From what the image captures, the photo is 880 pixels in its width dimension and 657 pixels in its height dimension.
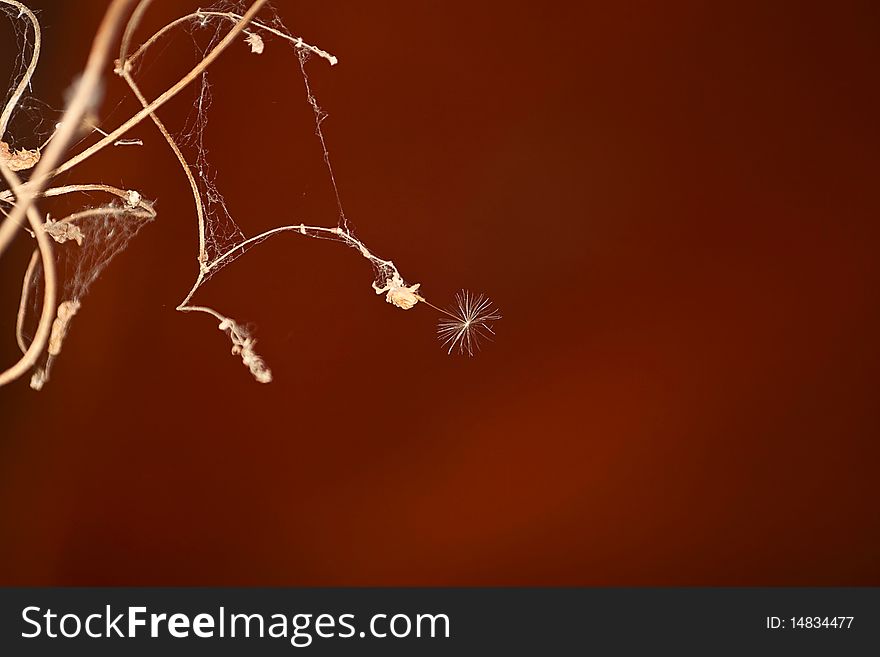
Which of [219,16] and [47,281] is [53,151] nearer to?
[47,281]

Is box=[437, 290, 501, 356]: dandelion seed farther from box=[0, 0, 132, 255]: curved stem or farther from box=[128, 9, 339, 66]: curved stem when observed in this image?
box=[0, 0, 132, 255]: curved stem

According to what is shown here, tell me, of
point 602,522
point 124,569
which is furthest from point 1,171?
point 602,522

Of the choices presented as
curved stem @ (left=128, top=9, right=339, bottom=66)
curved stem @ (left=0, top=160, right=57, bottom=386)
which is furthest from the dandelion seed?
curved stem @ (left=0, top=160, right=57, bottom=386)

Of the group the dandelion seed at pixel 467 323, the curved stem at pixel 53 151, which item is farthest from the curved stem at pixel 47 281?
the dandelion seed at pixel 467 323

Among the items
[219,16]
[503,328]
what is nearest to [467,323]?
[503,328]

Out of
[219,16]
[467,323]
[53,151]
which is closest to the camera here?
[53,151]

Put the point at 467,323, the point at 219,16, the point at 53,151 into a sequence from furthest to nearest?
1. the point at 467,323
2. the point at 219,16
3. the point at 53,151

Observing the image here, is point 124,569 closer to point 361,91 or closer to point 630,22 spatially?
point 361,91

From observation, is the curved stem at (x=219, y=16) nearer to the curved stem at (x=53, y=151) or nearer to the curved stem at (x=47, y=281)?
the curved stem at (x=53, y=151)
